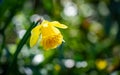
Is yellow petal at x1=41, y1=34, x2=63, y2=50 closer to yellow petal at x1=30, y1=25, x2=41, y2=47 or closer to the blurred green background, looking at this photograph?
yellow petal at x1=30, y1=25, x2=41, y2=47

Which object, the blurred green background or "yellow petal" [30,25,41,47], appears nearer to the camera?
"yellow petal" [30,25,41,47]

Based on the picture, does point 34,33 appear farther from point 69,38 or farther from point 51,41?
point 69,38

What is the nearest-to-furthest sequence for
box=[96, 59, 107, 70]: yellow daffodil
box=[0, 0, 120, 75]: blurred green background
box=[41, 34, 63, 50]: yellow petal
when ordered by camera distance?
box=[41, 34, 63, 50]: yellow petal
box=[0, 0, 120, 75]: blurred green background
box=[96, 59, 107, 70]: yellow daffodil

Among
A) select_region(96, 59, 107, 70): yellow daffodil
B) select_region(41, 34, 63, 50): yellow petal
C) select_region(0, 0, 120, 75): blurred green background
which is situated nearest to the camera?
select_region(41, 34, 63, 50): yellow petal

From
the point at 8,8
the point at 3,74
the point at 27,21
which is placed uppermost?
the point at 8,8

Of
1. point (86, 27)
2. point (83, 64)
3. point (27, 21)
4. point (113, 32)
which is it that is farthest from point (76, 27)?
point (83, 64)

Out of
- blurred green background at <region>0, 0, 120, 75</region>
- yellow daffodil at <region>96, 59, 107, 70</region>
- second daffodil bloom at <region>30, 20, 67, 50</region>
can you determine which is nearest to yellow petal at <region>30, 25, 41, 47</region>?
second daffodil bloom at <region>30, 20, 67, 50</region>

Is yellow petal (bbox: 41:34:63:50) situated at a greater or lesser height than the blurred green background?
greater

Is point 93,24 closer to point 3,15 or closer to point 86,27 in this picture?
point 86,27

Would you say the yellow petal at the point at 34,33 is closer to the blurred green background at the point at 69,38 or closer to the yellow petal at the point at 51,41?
the yellow petal at the point at 51,41
